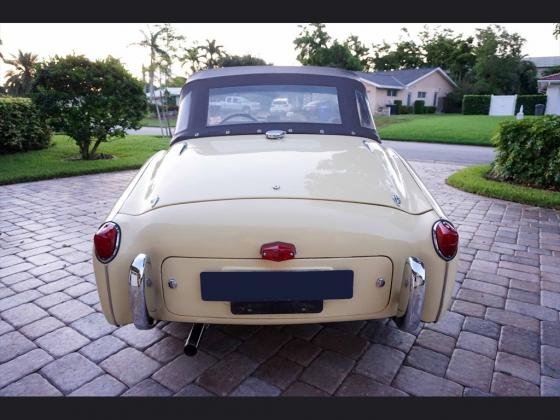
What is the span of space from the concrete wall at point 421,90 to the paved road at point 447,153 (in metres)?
22.6

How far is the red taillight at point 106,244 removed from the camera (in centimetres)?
187

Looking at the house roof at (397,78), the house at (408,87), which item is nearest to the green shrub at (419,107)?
the house at (408,87)

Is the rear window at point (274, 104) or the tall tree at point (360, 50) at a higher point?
the tall tree at point (360, 50)

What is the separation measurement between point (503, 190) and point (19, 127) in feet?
35.8

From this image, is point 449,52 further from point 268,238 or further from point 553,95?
point 268,238

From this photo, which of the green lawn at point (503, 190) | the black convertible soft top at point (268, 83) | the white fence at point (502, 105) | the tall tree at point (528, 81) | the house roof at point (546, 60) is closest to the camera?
the black convertible soft top at point (268, 83)

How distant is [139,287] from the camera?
179cm

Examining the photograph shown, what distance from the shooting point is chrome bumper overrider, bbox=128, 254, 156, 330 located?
5.85 feet

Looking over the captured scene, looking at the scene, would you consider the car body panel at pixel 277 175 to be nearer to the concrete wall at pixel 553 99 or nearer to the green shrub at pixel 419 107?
the concrete wall at pixel 553 99

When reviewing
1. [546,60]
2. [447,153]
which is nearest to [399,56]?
[546,60]

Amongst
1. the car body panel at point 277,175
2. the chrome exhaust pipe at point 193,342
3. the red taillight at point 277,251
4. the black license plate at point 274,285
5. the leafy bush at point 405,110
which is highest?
the leafy bush at point 405,110

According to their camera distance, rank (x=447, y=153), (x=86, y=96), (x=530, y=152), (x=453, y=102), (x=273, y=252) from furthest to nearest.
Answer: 1. (x=453, y=102)
2. (x=447, y=153)
3. (x=86, y=96)
4. (x=530, y=152)
5. (x=273, y=252)

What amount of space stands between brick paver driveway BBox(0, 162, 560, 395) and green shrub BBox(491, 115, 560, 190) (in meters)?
3.64

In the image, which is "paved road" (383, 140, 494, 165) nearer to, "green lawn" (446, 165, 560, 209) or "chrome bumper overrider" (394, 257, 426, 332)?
"green lawn" (446, 165, 560, 209)
